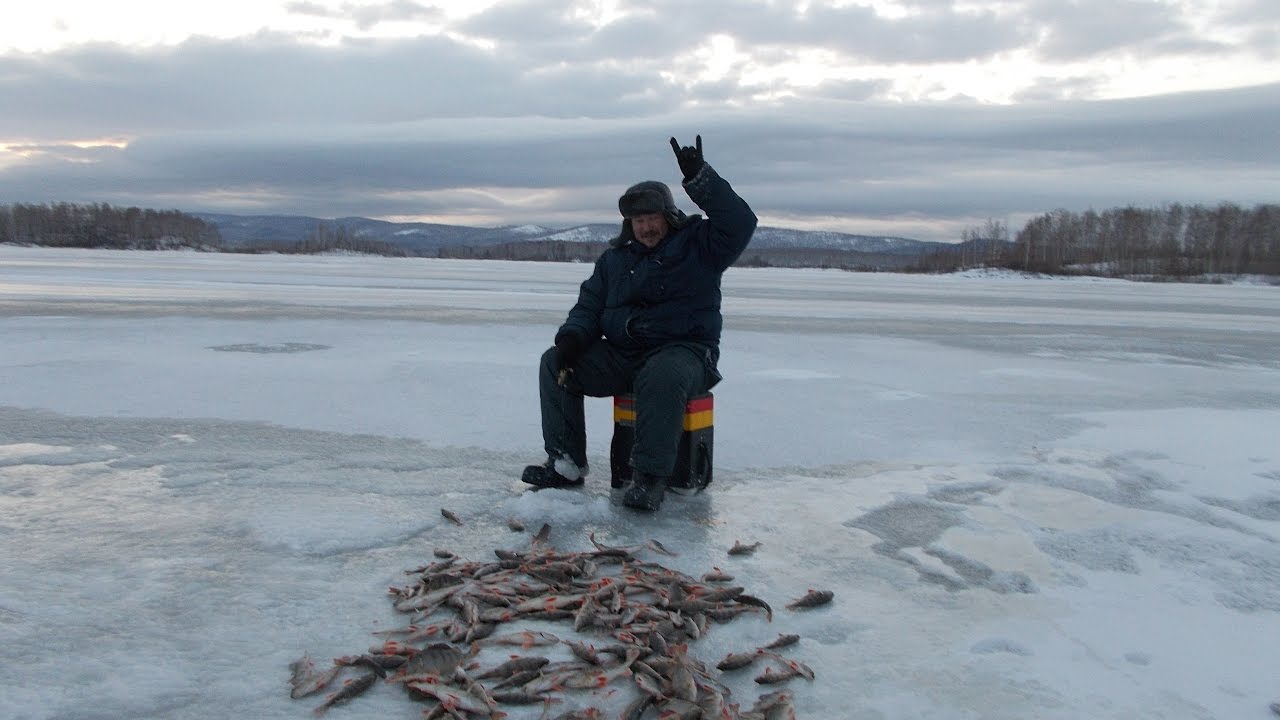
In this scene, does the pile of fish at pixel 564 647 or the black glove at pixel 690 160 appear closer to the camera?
the pile of fish at pixel 564 647

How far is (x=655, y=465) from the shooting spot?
4.38 m

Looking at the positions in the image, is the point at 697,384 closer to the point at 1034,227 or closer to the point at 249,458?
the point at 249,458

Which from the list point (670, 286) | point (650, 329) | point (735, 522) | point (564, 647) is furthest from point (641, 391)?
point (564, 647)

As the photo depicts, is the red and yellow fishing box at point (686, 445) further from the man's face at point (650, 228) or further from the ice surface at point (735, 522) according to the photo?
the man's face at point (650, 228)

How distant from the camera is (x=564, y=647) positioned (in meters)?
2.87

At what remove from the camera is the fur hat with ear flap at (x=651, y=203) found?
4.59 meters

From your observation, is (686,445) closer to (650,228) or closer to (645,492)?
(645,492)

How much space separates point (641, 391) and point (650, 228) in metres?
0.79

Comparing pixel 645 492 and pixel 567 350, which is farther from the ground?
→ pixel 567 350

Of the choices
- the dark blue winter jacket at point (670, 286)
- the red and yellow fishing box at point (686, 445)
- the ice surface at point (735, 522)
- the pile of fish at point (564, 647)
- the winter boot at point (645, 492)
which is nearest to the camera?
the pile of fish at point (564, 647)

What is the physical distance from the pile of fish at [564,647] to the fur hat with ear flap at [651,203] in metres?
1.74

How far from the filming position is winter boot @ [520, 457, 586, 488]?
468cm

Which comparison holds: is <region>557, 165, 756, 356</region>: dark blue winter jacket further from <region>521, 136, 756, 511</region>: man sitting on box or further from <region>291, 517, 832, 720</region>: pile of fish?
<region>291, 517, 832, 720</region>: pile of fish

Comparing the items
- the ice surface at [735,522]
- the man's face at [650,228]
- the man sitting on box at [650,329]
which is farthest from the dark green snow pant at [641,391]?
the man's face at [650,228]
